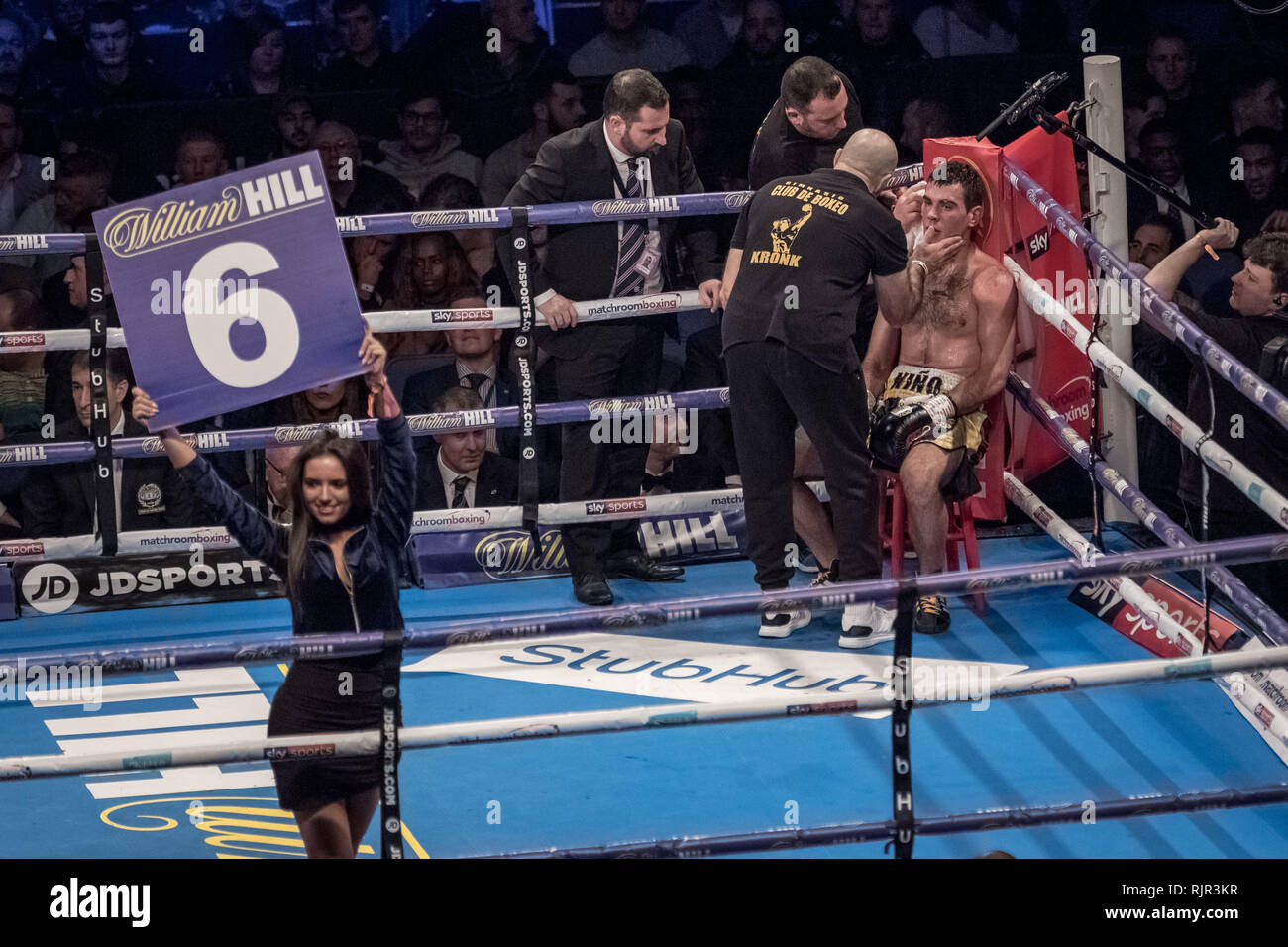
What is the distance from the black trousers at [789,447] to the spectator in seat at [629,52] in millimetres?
2448

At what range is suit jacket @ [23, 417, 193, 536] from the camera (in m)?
6.00

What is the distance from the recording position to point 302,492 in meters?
3.59

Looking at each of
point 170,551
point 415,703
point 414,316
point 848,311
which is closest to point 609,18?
point 414,316

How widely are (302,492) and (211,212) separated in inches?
28.6

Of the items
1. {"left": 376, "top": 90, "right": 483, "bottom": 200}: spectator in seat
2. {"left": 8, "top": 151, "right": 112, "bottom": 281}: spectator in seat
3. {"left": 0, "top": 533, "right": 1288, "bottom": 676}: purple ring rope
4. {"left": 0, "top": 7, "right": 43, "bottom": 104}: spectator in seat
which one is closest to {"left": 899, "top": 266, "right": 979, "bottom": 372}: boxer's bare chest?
{"left": 0, "top": 533, "right": 1288, "bottom": 676}: purple ring rope

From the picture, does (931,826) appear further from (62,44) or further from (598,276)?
(62,44)

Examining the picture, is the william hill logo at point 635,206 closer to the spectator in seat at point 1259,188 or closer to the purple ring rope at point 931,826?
the spectator in seat at point 1259,188

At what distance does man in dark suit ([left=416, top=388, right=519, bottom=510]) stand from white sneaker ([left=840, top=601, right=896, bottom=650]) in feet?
4.88

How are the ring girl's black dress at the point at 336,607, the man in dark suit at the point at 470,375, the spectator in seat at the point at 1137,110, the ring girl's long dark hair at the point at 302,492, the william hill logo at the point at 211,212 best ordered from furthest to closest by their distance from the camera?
the spectator in seat at the point at 1137,110
the man in dark suit at the point at 470,375
the william hill logo at the point at 211,212
the ring girl's long dark hair at the point at 302,492
the ring girl's black dress at the point at 336,607

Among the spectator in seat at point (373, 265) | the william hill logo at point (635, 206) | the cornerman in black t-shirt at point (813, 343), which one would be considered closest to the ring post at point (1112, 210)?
the cornerman in black t-shirt at point (813, 343)

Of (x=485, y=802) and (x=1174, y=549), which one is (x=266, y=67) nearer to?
(x=485, y=802)

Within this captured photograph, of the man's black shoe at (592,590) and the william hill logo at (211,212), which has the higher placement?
the william hill logo at (211,212)

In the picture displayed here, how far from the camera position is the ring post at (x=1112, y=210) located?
19.2 feet

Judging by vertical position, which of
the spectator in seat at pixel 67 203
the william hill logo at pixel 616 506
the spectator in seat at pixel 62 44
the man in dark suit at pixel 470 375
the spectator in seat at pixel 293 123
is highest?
the spectator in seat at pixel 62 44
